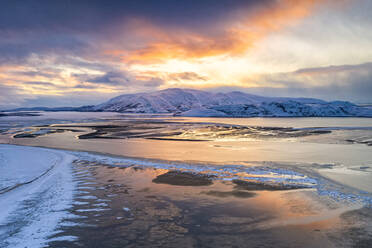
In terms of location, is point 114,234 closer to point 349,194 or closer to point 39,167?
point 349,194

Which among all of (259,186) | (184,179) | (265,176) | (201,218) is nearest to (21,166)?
(184,179)

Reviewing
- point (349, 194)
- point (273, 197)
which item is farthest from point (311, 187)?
point (273, 197)

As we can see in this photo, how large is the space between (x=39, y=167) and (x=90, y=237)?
8.11 metres

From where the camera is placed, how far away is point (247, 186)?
8742mm

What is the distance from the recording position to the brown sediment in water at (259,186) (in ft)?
27.8

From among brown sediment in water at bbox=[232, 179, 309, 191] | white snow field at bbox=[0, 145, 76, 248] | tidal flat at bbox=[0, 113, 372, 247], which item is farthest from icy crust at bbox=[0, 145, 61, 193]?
brown sediment in water at bbox=[232, 179, 309, 191]

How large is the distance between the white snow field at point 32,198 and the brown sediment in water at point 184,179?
3367 millimetres

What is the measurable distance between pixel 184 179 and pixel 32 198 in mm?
5247

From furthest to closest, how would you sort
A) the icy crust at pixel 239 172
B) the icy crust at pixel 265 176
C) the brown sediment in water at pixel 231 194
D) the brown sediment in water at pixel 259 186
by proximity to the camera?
1. the icy crust at pixel 239 172
2. the brown sediment in water at pixel 259 186
3. the brown sediment in water at pixel 231 194
4. the icy crust at pixel 265 176

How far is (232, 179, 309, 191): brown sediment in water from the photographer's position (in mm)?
8484

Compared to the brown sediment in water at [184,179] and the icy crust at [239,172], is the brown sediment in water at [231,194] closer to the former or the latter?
the brown sediment in water at [184,179]

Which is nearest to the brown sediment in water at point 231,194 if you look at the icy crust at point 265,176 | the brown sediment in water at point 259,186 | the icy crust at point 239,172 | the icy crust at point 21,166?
the brown sediment in water at point 259,186

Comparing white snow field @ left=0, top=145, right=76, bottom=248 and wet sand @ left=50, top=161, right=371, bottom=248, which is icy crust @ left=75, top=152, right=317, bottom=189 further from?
white snow field @ left=0, top=145, right=76, bottom=248

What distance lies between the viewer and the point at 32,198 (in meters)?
7.51
